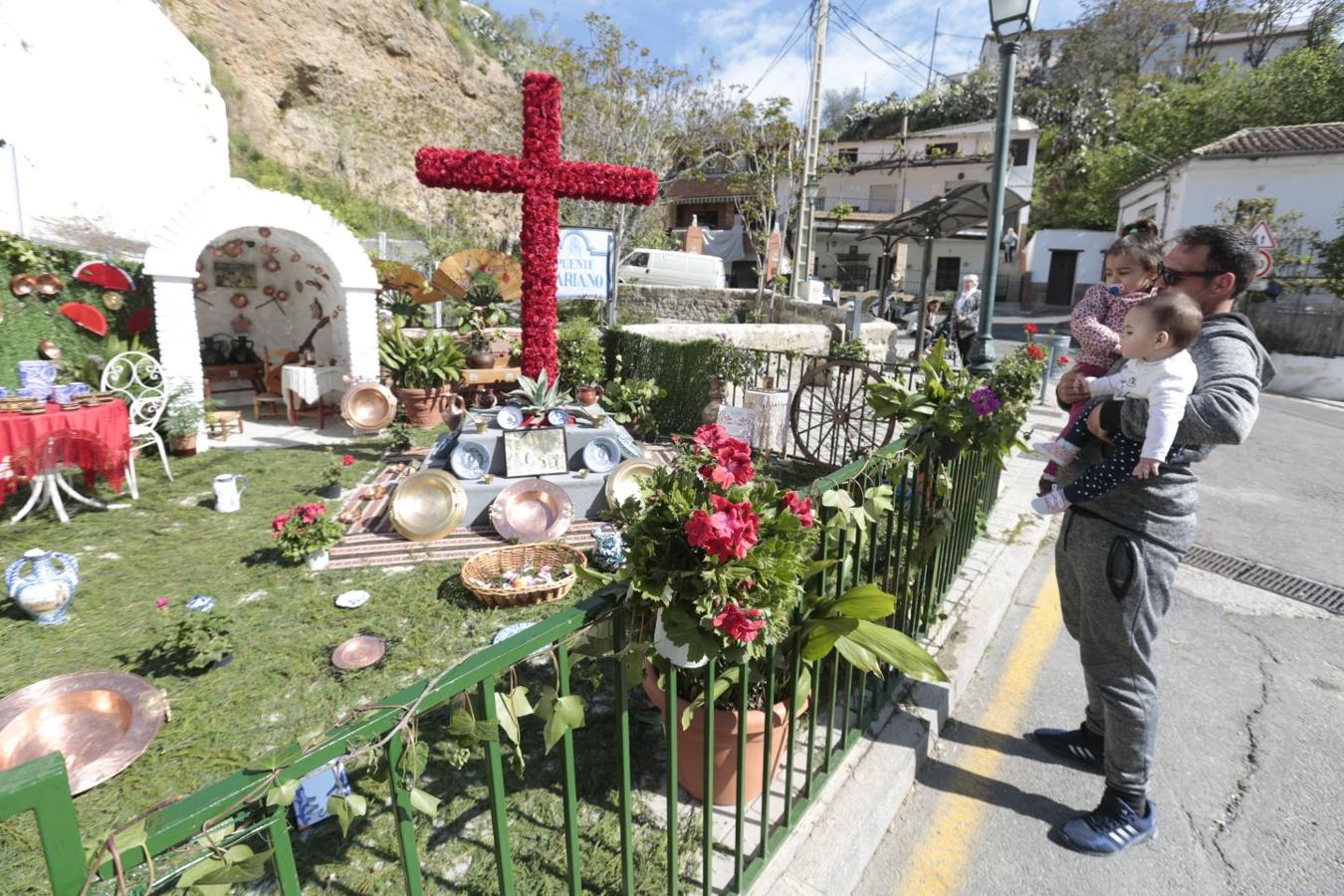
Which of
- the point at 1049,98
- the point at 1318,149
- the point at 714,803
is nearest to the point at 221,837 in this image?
the point at 714,803

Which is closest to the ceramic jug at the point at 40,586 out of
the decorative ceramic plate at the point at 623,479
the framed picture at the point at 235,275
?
the decorative ceramic plate at the point at 623,479

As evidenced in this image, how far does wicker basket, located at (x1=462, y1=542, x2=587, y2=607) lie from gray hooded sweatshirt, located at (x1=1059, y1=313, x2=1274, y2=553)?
3096mm

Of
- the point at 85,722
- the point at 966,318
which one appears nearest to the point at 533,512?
the point at 85,722

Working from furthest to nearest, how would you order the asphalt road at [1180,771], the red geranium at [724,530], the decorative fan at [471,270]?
1. the decorative fan at [471,270]
2. the asphalt road at [1180,771]
3. the red geranium at [724,530]

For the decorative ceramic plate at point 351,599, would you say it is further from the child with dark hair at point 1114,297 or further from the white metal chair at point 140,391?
the child with dark hair at point 1114,297

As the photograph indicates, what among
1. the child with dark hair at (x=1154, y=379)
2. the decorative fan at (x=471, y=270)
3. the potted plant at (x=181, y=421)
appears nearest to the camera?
the child with dark hair at (x=1154, y=379)

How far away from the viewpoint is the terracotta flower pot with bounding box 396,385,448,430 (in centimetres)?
978

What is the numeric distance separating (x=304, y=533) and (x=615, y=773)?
3418 millimetres

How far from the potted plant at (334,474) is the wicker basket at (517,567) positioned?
287cm

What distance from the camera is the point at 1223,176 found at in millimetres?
20047

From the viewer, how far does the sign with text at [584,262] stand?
979cm

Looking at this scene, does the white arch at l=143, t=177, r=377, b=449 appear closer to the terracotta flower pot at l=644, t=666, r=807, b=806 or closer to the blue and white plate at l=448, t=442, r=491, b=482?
the blue and white plate at l=448, t=442, r=491, b=482

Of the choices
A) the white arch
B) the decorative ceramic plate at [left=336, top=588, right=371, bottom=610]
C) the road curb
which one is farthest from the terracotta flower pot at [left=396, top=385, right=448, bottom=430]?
the road curb

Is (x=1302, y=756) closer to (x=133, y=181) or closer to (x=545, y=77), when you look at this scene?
(x=545, y=77)
